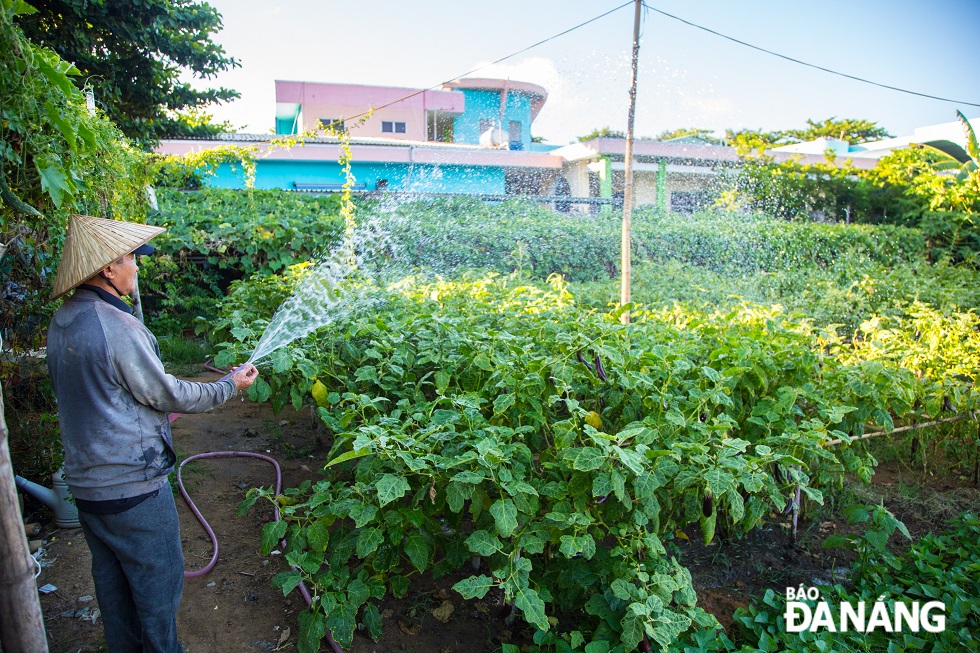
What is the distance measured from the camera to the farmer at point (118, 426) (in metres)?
2.18

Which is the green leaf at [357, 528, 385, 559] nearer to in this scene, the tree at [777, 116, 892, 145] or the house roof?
the house roof

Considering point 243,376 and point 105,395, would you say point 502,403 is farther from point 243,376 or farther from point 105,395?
point 105,395

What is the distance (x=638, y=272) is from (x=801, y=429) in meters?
6.52

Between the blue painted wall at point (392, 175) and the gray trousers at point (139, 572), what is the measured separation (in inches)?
621

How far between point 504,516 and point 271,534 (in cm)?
87

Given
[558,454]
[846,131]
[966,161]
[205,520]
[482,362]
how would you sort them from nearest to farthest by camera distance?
[558,454] → [482,362] → [205,520] → [966,161] → [846,131]

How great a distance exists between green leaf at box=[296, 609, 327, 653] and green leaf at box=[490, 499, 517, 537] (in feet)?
2.39

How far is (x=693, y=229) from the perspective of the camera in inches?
456

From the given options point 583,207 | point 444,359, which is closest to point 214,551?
point 444,359

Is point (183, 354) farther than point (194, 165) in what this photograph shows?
No

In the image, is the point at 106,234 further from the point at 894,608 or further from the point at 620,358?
the point at 894,608

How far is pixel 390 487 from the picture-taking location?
2154mm

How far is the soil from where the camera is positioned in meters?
2.65

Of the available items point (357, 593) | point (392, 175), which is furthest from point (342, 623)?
point (392, 175)
